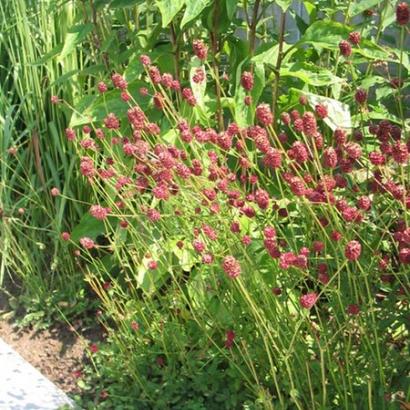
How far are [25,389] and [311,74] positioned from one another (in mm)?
1585

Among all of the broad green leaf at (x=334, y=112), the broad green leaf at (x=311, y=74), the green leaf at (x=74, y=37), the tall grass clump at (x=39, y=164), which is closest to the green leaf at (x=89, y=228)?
the tall grass clump at (x=39, y=164)

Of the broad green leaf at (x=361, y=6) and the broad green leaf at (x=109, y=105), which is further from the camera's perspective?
the broad green leaf at (x=109, y=105)

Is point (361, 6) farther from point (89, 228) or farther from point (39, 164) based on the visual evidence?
point (39, 164)

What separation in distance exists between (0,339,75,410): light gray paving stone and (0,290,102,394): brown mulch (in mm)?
83

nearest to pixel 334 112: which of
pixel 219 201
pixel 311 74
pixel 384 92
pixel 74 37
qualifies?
pixel 311 74

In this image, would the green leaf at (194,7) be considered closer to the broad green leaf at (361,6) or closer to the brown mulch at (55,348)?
the broad green leaf at (361,6)

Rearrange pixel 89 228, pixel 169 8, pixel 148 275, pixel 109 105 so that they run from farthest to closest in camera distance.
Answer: pixel 89 228 < pixel 109 105 < pixel 148 275 < pixel 169 8

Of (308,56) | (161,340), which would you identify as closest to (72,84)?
(308,56)

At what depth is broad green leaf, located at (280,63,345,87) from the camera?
2770mm

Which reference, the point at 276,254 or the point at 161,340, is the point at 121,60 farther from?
the point at 276,254

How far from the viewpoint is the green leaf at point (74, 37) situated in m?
3.10

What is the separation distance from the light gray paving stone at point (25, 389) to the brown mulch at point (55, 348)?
0.27ft

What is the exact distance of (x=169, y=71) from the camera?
10.6ft

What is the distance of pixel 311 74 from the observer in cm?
283
